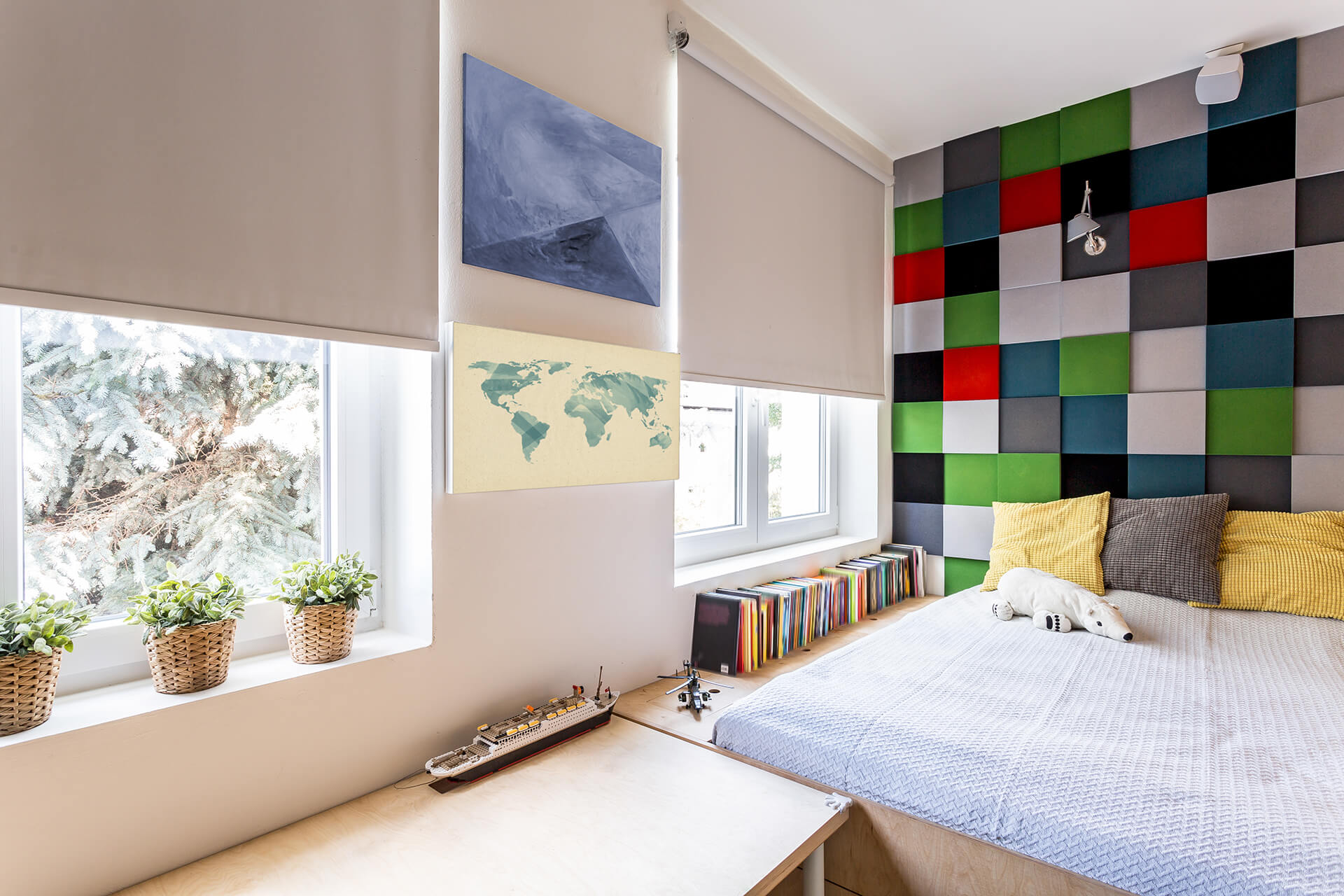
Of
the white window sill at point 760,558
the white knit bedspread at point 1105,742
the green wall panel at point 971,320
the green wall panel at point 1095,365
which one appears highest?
the green wall panel at point 971,320

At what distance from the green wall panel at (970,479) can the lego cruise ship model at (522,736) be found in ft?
6.84

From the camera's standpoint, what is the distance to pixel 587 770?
1459 mm

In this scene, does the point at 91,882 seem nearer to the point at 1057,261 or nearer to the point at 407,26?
the point at 407,26

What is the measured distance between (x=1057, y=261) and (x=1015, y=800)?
94.3 inches

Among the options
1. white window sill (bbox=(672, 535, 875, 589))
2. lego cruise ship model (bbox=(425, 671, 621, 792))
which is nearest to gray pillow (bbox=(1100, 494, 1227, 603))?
white window sill (bbox=(672, 535, 875, 589))

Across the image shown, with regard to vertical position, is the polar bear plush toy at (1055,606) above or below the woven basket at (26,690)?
below

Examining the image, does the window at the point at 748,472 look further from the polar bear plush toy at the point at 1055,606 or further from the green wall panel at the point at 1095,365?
the green wall panel at the point at 1095,365

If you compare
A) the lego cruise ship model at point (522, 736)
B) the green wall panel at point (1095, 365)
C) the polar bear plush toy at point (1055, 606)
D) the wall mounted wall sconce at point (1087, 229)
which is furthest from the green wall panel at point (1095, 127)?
the lego cruise ship model at point (522, 736)

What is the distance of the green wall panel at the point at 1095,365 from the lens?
106 inches

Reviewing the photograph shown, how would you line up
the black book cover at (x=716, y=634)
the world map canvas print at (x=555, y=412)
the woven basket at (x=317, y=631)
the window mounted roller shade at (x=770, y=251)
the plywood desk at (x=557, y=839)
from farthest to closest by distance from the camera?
the window mounted roller shade at (x=770, y=251) < the black book cover at (x=716, y=634) < the world map canvas print at (x=555, y=412) < the woven basket at (x=317, y=631) < the plywood desk at (x=557, y=839)

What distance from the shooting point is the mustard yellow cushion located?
2.11 m

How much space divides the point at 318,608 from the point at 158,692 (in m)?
0.28

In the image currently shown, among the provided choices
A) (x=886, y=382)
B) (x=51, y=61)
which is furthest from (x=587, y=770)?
(x=886, y=382)

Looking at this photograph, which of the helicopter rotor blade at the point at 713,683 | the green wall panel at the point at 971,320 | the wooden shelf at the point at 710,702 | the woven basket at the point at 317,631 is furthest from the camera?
the green wall panel at the point at 971,320
